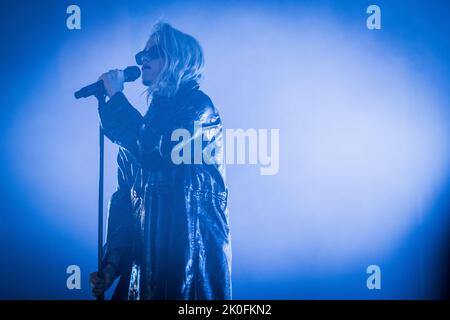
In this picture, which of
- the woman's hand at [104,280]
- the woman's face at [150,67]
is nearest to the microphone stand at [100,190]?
the woman's hand at [104,280]

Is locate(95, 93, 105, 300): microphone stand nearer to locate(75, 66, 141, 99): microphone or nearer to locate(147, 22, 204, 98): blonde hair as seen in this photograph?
locate(75, 66, 141, 99): microphone

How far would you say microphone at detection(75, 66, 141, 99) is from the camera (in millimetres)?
2041

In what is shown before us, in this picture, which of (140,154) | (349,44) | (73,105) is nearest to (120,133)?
(140,154)

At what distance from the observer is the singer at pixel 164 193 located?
6.48ft

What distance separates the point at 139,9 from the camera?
2068 millimetres

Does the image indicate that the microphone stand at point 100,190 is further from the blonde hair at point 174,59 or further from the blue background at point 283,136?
the blonde hair at point 174,59

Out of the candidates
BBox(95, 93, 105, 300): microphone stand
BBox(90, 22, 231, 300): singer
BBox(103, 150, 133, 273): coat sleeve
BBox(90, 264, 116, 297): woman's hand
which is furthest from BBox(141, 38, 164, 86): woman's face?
BBox(90, 264, 116, 297): woman's hand

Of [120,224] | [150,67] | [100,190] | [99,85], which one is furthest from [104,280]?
[150,67]

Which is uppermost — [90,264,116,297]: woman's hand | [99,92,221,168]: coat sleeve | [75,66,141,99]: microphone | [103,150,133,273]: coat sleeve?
[75,66,141,99]: microphone

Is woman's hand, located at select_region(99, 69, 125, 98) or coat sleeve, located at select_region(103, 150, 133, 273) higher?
woman's hand, located at select_region(99, 69, 125, 98)

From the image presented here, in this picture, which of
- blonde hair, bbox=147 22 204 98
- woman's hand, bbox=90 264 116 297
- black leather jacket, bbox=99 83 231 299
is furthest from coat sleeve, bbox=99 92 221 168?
woman's hand, bbox=90 264 116 297

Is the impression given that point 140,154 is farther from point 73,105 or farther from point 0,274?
point 0,274

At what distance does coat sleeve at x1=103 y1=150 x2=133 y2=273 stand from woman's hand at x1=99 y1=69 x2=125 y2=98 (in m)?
0.29

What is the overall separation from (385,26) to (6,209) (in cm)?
205
